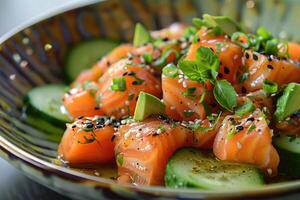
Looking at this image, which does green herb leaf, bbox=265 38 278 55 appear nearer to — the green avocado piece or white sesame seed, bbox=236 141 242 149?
the green avocado piece

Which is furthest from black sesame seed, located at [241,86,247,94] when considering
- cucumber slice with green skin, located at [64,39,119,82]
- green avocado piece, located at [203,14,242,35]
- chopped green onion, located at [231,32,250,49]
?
cucumber slice with green skin, located at [64,39,119,82]

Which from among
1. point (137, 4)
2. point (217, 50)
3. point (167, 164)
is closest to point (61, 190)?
point (167, 164)

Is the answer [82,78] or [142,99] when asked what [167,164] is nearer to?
[142,99]

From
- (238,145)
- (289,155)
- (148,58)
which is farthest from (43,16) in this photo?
(289,155)

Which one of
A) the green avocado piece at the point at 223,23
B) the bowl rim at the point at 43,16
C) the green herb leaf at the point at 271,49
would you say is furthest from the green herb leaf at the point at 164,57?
the bowl rim at the point at 43,16

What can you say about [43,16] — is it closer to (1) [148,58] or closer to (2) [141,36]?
(2) [141,36]
